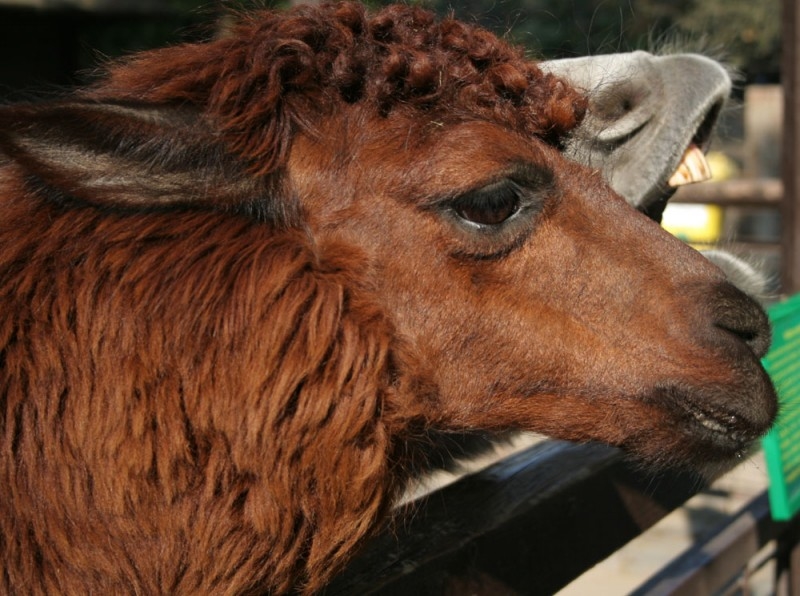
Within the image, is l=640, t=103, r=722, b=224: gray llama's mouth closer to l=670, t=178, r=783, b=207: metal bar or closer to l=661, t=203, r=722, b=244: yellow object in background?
Answer: l=670, t=178, r=783, b=207: metal bar

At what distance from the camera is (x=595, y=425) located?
6.73ft

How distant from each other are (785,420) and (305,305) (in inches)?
84.4

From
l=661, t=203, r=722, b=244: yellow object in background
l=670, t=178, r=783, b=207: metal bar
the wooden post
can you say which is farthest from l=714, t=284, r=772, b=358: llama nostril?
l=661, t=203, r=722, b=244: yellow object in background

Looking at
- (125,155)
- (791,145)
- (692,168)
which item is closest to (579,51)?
(692,168)

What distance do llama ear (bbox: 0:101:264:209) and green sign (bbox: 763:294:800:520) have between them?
2044mm

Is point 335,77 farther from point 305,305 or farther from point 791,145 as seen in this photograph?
point 791,145

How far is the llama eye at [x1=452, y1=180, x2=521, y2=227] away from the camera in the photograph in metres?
1.96

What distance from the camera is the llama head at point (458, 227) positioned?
1.94 meters

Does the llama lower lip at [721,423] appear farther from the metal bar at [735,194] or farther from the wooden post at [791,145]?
the metal bar at [735,194]

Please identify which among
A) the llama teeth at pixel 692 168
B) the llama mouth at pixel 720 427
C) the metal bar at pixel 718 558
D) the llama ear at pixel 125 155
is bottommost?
the metal bar at pixel 718 558

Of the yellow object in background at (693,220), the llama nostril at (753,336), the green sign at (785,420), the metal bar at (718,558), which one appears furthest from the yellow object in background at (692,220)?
the llama nostril at (753,336)

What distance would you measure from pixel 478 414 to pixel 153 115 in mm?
909

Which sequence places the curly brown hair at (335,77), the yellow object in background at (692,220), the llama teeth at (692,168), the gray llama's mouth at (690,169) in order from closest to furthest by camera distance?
1. the curly brown hair at (335,77)
2. the gray llama's mouth at (690,169)
3. the llama teeth at (692,168)
4. the yellow object in background at (692,220)

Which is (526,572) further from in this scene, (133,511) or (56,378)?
(56,378)
